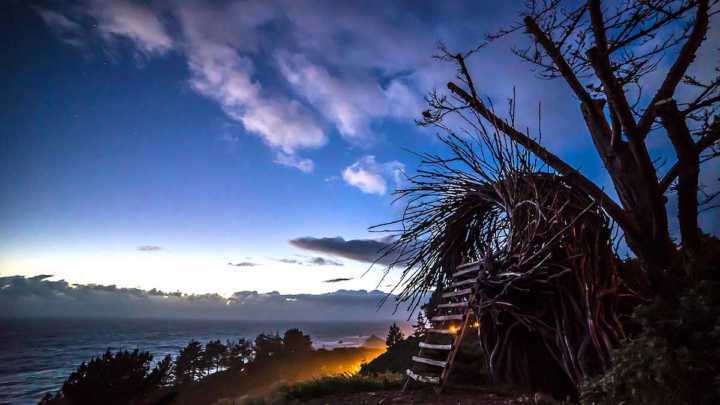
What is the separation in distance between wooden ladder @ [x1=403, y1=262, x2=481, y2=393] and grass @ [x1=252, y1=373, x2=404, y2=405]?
37.9 inches

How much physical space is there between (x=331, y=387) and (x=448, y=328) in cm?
237

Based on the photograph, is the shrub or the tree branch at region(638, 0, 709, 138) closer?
the tree branch at region(638, 0, 709, 138)

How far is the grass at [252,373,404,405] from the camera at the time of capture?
18.6ft

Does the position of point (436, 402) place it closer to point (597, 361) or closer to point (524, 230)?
point (597, 361)

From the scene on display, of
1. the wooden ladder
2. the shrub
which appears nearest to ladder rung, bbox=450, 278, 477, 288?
the wooden ladder

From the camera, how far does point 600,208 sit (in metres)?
3.83

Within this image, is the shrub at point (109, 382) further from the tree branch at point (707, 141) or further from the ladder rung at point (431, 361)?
the tree branch at point (707, 141)

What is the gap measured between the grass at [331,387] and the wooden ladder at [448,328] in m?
0.96

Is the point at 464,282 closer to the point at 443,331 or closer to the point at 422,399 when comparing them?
the point at 443,331

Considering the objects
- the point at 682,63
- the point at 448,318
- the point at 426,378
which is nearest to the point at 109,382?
the point at 426,378

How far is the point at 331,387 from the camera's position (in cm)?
579

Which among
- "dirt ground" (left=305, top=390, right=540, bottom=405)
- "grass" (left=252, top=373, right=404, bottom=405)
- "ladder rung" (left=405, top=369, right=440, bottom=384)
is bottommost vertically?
"grass" (left=252, top=373, right=404, bottom=405)

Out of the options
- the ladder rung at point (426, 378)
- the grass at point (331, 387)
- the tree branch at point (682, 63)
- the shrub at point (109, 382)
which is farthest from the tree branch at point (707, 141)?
the shrub at point (109, 382)

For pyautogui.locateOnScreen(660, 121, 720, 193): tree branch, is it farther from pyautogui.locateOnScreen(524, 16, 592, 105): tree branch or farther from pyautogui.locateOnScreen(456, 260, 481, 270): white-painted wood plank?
pyautogui.locateOnScreen(456, 260, 481, 270): white-painted wood plank
